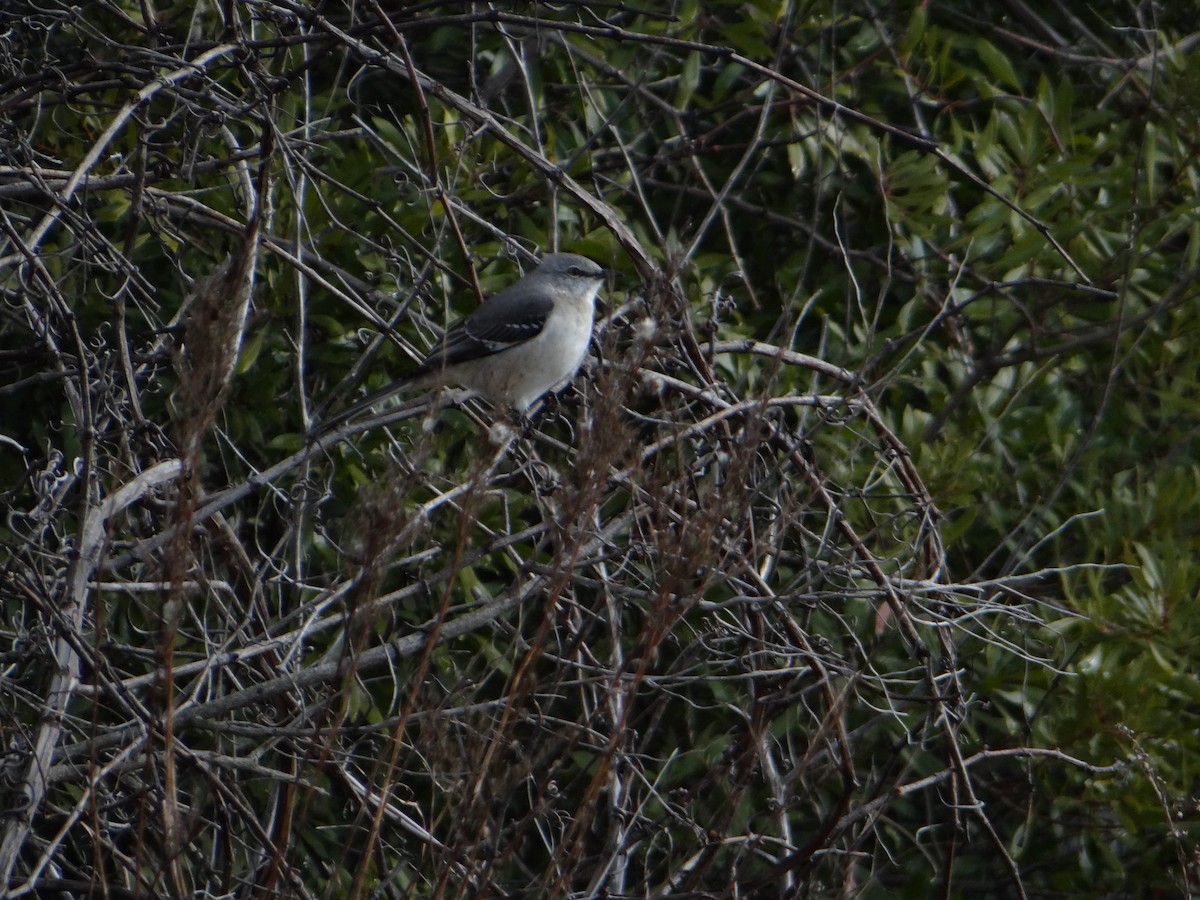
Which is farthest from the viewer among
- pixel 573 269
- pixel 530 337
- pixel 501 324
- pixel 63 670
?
pixel 530 337

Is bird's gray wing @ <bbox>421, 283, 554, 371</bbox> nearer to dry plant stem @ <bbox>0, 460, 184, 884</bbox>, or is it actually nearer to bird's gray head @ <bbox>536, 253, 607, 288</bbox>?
bird's gray head @ <bbox>536, 253, 607, 288</bbox>

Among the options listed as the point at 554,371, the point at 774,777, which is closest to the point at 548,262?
the point at 554,371

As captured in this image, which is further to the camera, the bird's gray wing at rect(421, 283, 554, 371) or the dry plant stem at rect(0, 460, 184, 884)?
the bird's gray wing at rect(421, 283, 554, 371)

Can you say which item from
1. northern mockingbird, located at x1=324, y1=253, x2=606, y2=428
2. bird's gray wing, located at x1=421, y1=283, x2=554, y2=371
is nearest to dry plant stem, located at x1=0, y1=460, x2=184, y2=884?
bird's gray wing, located at x1=421, y1=283, x2=554, y2=371

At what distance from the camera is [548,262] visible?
178 inches

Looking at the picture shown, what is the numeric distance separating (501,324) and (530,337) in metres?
0.16

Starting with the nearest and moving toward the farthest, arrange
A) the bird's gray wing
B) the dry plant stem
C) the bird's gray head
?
the dry plant stem, the bird's gray head, the bird's gray wing

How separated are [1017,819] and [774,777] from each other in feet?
6.24

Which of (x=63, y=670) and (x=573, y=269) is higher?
(x=63, y=670)

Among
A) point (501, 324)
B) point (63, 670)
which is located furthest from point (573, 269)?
point (63, 670)

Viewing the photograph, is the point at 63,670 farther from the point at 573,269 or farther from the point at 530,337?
the point at 530,337

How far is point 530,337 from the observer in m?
5.11

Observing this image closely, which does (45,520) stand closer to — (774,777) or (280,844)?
(280,844)

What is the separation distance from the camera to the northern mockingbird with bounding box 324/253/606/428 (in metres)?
4.81
